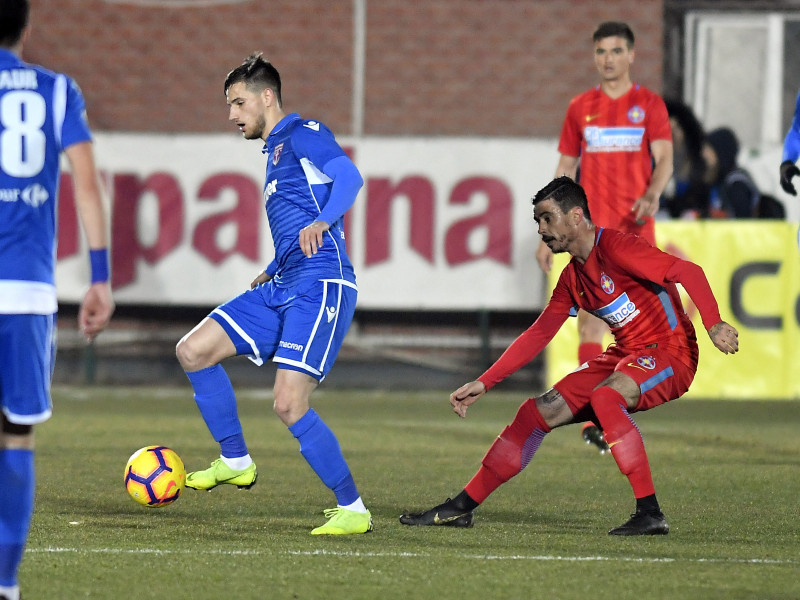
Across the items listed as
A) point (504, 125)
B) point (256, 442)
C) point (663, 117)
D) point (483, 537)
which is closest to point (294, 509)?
point (483, 537)

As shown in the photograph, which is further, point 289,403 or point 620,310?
point 620,310

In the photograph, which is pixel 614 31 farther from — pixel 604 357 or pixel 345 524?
pixel 345 524

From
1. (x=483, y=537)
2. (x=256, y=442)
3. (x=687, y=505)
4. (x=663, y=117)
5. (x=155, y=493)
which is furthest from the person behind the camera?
(x=256, y=442)

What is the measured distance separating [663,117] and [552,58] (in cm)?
544

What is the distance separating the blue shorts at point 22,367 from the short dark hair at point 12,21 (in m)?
0.79

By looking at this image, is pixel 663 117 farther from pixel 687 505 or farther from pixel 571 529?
pixel 571 529

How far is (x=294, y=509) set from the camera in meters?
5.97

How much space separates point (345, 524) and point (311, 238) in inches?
43.3

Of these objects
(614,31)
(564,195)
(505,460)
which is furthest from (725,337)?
(614,31)

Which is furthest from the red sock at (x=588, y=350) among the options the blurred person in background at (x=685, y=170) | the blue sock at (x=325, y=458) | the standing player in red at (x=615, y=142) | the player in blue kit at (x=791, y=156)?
the blurred person in background at (x=685, y=170)

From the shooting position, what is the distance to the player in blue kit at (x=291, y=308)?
17.5 ft

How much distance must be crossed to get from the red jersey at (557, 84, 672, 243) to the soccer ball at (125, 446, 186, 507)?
3.39m

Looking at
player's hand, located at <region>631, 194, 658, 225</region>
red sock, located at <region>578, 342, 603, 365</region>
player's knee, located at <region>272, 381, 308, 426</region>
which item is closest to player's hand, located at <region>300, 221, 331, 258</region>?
player's knee, located at <region>272, 381, 308, 426</region>

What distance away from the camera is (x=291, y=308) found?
5.52m
